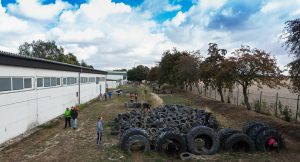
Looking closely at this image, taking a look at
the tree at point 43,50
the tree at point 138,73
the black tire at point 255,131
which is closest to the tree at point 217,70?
the black tire at point 255,131

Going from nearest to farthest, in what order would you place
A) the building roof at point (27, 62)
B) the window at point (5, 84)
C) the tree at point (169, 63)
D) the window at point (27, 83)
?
the window at point (5, 84)
the building roof at point (27, 62)
the window at point (27, 83)
the tree at point (169, 63)

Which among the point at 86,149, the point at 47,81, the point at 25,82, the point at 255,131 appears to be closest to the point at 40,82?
the point at 47,81

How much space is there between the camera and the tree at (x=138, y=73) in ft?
469

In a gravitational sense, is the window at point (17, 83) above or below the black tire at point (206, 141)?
above

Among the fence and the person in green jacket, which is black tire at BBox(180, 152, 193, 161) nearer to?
the fence

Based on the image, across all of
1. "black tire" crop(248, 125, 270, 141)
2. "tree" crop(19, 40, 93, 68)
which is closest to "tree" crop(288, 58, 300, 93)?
"black tire" crop(248, 125, 270, 141)

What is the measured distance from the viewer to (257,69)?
71.6 ft

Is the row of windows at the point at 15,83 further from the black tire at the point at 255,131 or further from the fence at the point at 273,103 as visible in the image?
the fence at the point at 273,103

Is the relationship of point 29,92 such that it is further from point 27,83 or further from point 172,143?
point 172,143

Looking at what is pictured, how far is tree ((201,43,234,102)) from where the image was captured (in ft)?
77.0

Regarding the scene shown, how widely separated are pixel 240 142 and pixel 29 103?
509 inches

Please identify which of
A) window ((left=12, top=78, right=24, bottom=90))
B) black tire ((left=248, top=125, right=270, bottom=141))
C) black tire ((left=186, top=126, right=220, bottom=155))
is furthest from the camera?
window ((left=12, top=78, right=24, bottom=90))

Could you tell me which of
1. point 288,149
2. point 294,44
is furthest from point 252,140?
point 294,44

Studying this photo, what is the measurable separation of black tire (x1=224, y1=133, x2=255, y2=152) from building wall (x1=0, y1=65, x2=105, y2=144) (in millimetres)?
11308
